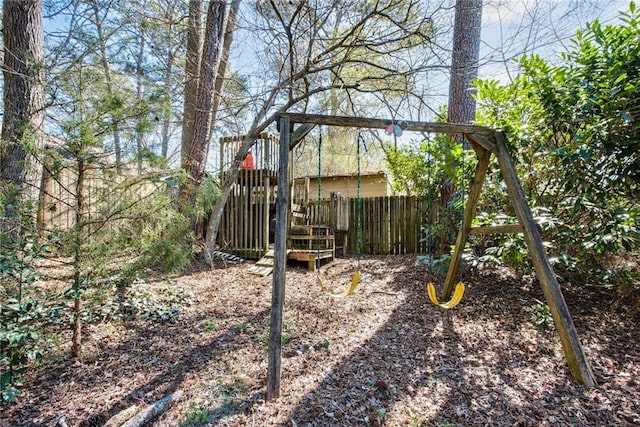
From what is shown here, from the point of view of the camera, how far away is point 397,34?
169 inches

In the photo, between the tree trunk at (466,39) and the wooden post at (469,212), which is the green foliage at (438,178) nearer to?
the wooden post at (469,212)

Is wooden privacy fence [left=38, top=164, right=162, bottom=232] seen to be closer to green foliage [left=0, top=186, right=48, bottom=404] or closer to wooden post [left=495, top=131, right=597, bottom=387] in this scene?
green foliage [left=0, top=186, right=48, bottom=404]

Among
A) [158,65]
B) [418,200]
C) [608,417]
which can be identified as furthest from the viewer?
[418,200]

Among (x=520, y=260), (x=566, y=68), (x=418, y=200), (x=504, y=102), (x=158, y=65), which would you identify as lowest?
(x=520, y=260)

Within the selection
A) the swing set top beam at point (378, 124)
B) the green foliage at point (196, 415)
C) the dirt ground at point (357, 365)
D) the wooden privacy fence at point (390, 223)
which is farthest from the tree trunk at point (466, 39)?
the green foliage at point (196, 415)

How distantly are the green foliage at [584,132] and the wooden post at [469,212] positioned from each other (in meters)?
0.31

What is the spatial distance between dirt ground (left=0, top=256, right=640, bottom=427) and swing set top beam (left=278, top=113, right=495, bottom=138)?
1.85 meters

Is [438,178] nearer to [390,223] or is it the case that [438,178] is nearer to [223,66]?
[390,223]

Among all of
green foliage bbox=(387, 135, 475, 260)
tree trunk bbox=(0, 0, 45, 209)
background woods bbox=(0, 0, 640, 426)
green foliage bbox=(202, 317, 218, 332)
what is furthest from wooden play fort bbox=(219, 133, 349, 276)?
tree trunk bbox=(0, 0, 45, 209)

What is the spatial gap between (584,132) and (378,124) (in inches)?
72.8

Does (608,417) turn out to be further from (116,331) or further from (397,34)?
(397,34)

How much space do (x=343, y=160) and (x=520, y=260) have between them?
13.8 metres

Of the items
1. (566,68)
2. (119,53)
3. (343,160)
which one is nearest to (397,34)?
(566,68)

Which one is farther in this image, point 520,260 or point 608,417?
point 520,260
